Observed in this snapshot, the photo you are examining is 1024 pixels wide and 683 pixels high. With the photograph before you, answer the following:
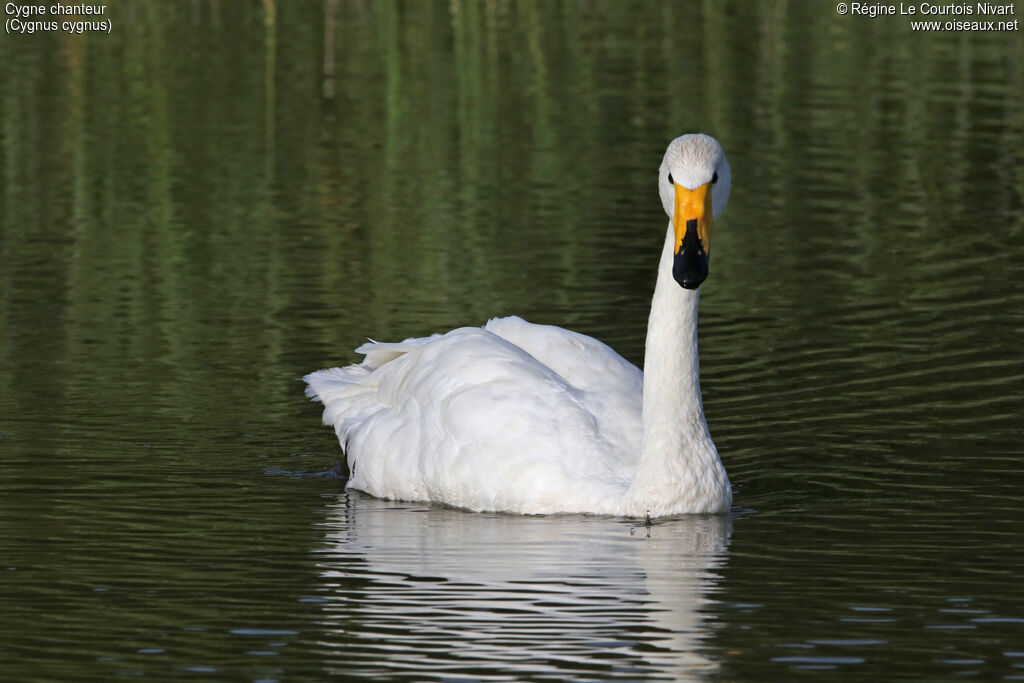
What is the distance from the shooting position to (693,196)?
903cm

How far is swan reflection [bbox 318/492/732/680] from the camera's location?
23.9ft

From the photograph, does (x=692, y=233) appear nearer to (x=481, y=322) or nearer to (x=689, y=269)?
(x=689, y=269)

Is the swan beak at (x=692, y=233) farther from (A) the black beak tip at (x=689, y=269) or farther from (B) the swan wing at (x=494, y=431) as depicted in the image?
(B) the swan wing at (x=494, y=431)

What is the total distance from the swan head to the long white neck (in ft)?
1.17

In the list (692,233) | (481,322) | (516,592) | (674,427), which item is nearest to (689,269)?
(692,233)

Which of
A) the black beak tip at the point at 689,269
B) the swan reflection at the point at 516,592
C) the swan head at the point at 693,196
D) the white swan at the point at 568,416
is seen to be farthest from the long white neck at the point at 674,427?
the black beak tip at the point at 689,269

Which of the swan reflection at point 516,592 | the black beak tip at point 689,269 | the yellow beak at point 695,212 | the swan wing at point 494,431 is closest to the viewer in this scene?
the swan reflection at point 516,592

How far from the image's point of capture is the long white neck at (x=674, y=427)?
31.0ft

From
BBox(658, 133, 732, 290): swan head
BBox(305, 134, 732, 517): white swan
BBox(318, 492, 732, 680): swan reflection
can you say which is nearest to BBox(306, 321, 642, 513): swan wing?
BBox(305, 134, 732, 517): white swan

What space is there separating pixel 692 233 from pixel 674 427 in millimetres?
1049

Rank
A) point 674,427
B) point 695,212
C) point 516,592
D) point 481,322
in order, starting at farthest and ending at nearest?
1. point 481,322
2. point 674,427
3. point 695,212
4. point 516,592

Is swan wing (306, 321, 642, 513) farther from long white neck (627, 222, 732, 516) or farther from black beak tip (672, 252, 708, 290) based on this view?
black beak tip (672, 252, 708, 290)

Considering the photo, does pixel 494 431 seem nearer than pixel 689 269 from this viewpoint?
No

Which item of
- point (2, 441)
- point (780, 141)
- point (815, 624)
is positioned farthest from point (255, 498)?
point (780, 141)
